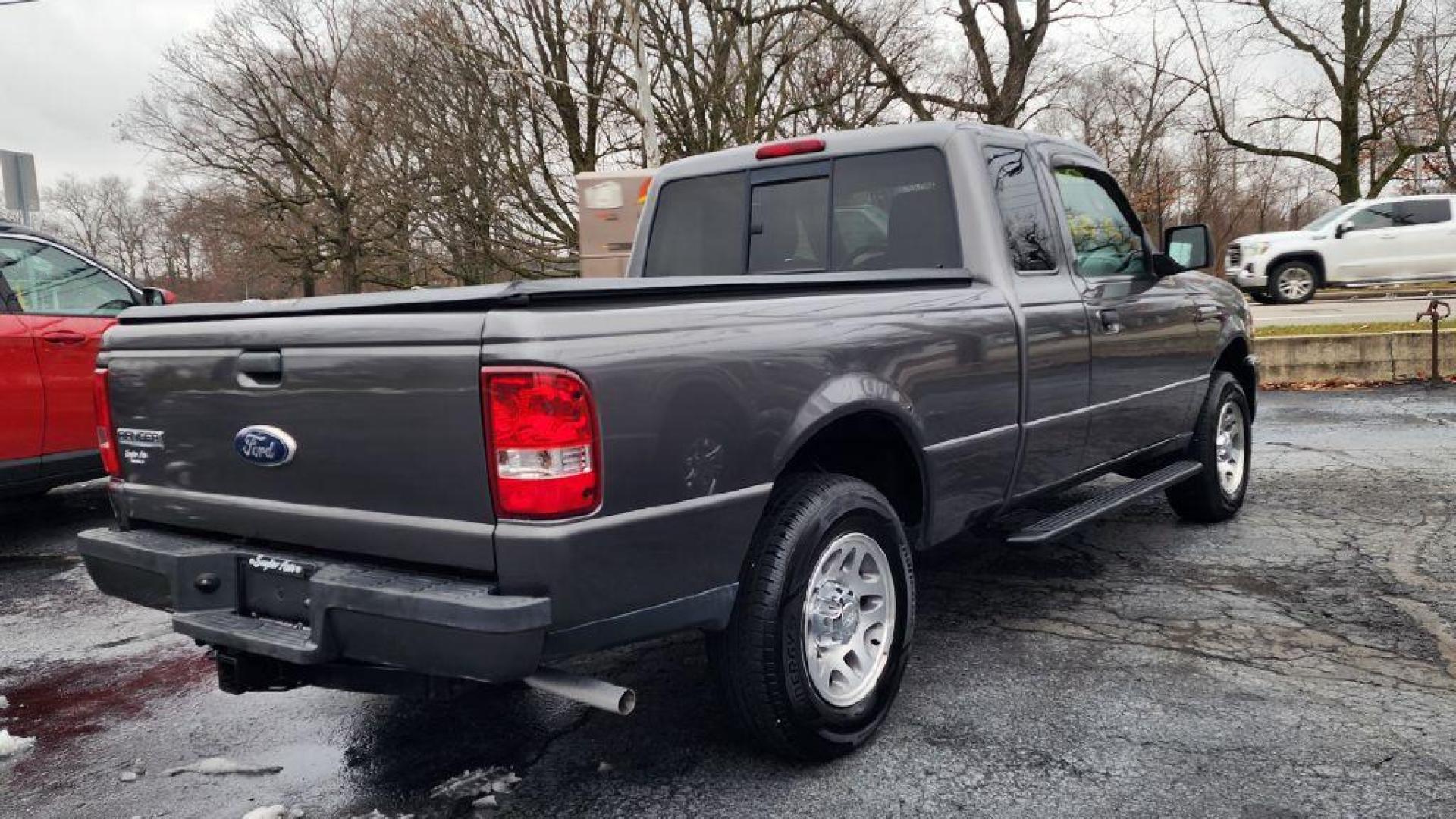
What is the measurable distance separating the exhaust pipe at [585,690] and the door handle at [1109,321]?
2.80 meters

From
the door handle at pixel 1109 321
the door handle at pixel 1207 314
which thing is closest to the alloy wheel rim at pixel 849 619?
the door handle at pixel 1109 321

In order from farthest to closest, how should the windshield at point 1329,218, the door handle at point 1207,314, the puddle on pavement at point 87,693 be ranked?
the windshield at point 1329,218
the door handle at point 1207,314
the puddle on pavement at point 87,693

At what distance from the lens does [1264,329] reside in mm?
12906

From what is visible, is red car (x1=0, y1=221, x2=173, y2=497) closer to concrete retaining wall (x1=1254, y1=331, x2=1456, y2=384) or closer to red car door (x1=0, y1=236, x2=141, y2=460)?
red car door (x1=0, y1=236, x2=141, y2=460)

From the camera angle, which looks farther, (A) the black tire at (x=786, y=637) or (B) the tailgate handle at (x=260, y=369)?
(A) the black tire at (x=786, y=637)

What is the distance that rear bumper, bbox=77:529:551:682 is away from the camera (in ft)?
7.20

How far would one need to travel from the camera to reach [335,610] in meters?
2.35

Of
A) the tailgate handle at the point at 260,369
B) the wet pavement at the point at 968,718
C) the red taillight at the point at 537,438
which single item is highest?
the tailgate handle at the point at 260,369

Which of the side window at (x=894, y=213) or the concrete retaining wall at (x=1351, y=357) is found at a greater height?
the side window at (x=894, y=213)

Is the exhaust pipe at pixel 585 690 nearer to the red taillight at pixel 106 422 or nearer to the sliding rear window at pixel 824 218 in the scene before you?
the red taillight at pixel 106 422

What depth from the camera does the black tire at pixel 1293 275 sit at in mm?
18812

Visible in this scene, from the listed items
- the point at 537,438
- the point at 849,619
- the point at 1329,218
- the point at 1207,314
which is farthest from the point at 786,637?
the point at 1329,218

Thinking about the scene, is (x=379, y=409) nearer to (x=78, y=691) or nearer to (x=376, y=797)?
(x=376, y=797)

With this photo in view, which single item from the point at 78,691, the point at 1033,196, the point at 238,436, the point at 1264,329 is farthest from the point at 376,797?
the point at 1264,329
